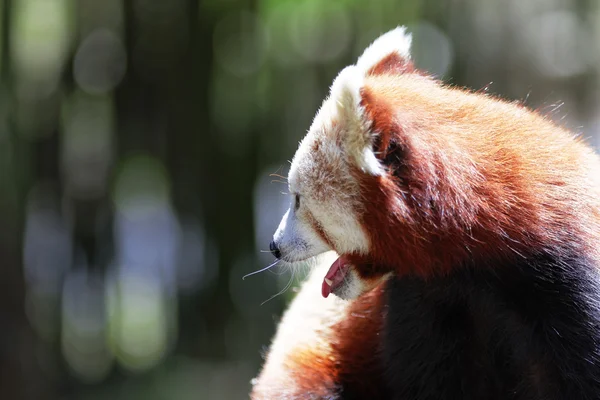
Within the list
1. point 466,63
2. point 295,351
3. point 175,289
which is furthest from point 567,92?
Answer: point 295,351

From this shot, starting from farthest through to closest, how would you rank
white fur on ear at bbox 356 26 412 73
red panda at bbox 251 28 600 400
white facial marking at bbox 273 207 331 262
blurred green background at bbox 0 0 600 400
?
blurred green background at bbox 0 0 600 400
white fur on ear at bbox 356 26 412 73
white facial marking at bbox 273 207 331 262
red panda at bbox 251 28 600 400

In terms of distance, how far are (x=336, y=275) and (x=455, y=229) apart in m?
0.42

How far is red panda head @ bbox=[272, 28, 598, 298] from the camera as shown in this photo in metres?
1.96

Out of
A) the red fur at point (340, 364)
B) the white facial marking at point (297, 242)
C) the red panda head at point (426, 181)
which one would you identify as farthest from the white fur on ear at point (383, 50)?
the red fur at point (340, 364)

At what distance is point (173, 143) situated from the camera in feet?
18.2

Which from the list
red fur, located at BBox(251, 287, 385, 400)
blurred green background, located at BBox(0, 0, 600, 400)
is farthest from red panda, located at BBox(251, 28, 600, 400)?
blurred green background, located at BBox(0, 0, 600, 400)

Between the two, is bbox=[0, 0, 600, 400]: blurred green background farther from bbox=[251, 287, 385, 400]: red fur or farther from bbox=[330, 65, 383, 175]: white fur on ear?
bbox=[330, 65, 383, 175]: white fur on ear

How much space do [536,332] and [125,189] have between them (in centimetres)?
405

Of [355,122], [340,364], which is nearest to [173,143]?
[340,364]

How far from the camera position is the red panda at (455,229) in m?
1.96

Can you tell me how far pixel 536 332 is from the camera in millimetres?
1996

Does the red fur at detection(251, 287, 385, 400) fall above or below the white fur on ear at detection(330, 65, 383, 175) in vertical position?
below

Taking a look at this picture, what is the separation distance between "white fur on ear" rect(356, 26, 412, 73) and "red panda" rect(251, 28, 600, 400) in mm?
11

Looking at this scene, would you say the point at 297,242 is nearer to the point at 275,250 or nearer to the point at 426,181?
the point at 275,250
